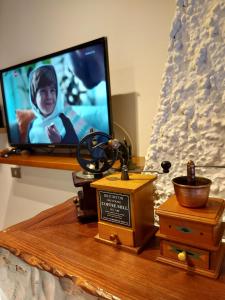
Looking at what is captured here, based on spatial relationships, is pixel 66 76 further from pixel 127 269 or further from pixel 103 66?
pixel 127 269

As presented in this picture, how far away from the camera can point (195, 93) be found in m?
0.72

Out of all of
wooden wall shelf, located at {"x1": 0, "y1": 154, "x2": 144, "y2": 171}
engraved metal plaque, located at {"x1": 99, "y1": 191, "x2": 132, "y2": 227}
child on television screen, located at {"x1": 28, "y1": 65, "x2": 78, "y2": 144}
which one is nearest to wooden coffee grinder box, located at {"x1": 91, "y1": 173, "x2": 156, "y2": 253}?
engraved metal plaque, located at {"x1": 99, "y1": 191, "x2": 132, "y2": 227}

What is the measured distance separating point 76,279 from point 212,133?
55 centimetres

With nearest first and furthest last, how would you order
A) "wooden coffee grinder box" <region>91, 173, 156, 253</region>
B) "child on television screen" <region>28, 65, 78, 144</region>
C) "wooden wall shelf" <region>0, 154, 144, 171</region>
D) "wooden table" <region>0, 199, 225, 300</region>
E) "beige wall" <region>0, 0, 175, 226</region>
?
"wooden table" <region>0, 199, 225, 300</region> < "wooden coffee grinder box" <region>91, 173, 156, 253</region> < "beige wall" <region>0, 0, 175, 226</region> < "wooden wall shelf" <region>0, 154, 144, 171</region> < "child on television screen" <region>28, 65, 78, 144</region>

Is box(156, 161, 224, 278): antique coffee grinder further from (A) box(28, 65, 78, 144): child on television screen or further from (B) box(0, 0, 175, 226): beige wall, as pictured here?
(A) box(28, 65, 78, 144): child on television screen

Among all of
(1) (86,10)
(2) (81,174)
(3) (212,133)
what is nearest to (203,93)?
(3) (212,133)

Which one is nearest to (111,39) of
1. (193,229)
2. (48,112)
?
(48,112)

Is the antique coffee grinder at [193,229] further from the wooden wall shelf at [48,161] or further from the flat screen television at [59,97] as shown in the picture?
the flat screen television at [59,97]

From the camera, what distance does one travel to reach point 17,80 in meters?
1.63

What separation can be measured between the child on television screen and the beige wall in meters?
0.23

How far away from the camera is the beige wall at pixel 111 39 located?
1144 mm

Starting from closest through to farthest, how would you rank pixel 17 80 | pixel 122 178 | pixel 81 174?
pixel 122 178, pixel 81 174, pixel 17 80

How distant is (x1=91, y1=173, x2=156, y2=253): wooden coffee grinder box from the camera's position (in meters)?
0.64

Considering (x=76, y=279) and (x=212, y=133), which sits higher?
(x=212, y=133)
